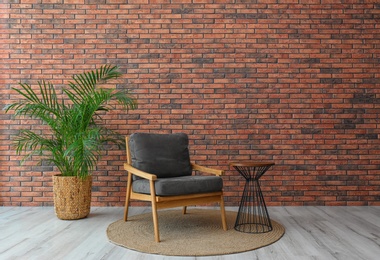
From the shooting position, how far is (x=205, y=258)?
265 cm

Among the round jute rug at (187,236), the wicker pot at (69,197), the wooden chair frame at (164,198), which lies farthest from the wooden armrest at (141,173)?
the wicker pot at (69,197)

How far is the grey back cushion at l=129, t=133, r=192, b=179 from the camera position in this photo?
3658 millimetres

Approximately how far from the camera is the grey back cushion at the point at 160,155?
3.66 meters

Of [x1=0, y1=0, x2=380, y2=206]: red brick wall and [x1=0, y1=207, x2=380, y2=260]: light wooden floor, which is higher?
[x1=0, y1=0, x2=380, y2=206]: red brick wall

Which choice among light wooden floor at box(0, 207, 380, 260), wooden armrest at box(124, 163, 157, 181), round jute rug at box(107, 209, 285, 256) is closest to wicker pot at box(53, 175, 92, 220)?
light wooden floor at box(0, 207, 380, 260)

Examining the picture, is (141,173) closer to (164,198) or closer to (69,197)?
(164,198)

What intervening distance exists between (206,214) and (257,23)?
94.7 inches

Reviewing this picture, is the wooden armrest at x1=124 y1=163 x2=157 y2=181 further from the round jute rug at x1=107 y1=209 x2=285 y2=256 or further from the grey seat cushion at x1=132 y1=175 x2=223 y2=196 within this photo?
the round jute rug at x1=107 y1=209 x2=285 y2=256

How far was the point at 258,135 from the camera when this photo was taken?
14.9 feet

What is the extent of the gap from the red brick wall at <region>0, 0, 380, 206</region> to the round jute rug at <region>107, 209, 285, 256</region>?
0.96m

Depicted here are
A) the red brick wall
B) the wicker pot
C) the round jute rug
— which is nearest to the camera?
the round jute rug

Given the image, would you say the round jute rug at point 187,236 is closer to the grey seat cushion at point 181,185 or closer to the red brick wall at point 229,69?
the grey seat cushion at point 181,185

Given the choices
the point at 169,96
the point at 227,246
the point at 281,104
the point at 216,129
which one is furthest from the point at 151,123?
the point at 227,246

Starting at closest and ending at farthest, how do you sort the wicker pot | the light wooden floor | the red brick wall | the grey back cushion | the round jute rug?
the light wooden floor → the round jute rug → the grey back cushion → the wicker pot → the red brick wall
